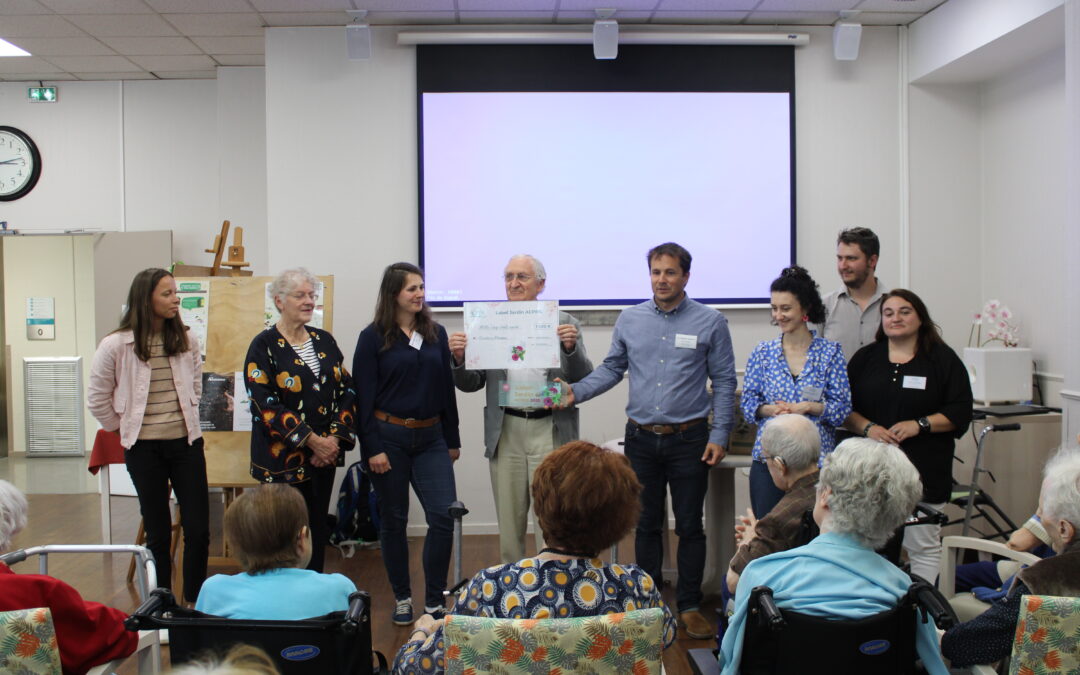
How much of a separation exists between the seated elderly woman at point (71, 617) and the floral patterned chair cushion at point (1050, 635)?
197cm

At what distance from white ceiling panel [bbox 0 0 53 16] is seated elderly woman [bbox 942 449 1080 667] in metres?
5.76

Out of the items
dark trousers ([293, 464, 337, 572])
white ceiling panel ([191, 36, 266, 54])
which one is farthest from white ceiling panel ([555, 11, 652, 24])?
dark trousers ([293, 464, 337, 572])

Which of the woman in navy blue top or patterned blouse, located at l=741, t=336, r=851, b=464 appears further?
the woman in navy blue top

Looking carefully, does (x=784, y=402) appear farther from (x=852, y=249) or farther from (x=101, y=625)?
(x=101, y=625)

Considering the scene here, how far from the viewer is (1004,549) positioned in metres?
2.42

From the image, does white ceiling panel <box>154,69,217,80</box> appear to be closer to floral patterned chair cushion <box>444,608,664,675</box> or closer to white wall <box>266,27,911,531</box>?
white wall <box>266,27,911,531</box>

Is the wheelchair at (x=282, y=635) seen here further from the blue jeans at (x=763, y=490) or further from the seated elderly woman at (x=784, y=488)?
the blue jeans at (x=763, y=490)

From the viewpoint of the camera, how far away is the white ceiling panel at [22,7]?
16.0 ft

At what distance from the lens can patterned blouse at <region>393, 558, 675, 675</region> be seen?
1.59 meters

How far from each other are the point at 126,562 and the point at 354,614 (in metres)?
3.78

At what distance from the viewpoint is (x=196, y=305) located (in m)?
4.40

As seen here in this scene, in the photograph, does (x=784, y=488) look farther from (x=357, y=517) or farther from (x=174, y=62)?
(x=174, y=62)

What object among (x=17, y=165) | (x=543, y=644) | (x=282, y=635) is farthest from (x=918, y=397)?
(x=17, y=165)

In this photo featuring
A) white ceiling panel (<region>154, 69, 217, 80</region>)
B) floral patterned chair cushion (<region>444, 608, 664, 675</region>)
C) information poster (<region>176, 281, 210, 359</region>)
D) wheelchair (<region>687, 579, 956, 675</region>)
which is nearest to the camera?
floral patterned chair cushion (<region>444, 608, 664, 675</region>)
